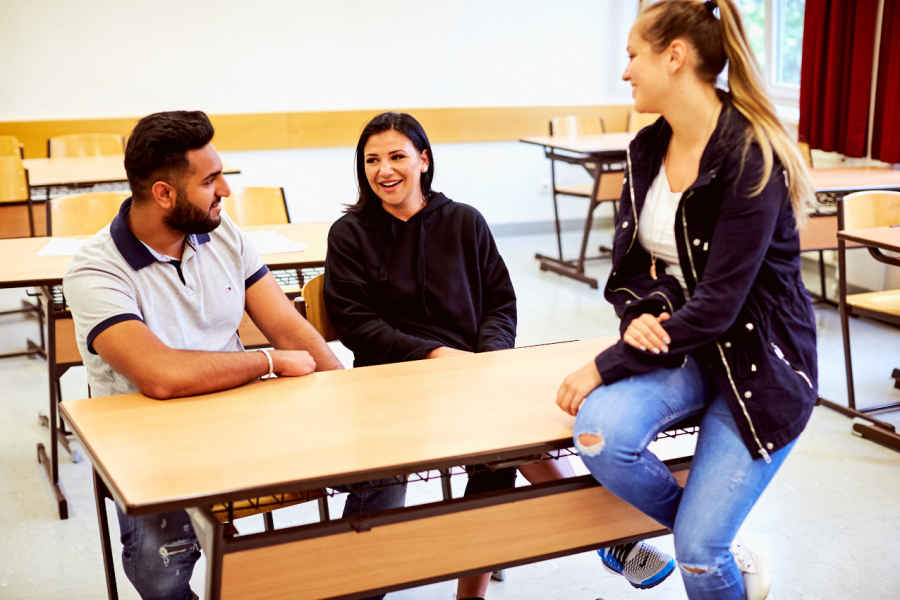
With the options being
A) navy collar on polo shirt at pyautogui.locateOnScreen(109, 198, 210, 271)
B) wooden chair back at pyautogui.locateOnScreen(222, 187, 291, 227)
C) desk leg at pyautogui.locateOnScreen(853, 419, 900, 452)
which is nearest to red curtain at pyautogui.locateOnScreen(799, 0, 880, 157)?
desk leg at pyautogui.locateOnScreen(853, 419, 900, 452)

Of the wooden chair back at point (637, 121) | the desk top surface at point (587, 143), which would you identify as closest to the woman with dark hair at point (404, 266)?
the desk top surface at point (587, 143)

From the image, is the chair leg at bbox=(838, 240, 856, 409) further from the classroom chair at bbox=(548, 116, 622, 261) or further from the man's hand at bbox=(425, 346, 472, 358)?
the man's hand at bbox=(425, 346, 472, 358)

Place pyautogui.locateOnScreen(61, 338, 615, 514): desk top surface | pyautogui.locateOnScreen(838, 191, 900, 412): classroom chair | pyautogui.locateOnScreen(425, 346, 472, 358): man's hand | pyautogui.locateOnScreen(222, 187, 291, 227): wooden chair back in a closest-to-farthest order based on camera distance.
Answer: pyautogui.locateOnScreen(61, 338, 615, 514): desk top surface < pyautogui.locateOnScreen(425, 346, 472, 358): man's hand < pyautogui.locateOnScreen(838, 191, 900, 412): classroom chair < pyautogui.locateOnScreen(222, 187, 291, 227): wooden chair back

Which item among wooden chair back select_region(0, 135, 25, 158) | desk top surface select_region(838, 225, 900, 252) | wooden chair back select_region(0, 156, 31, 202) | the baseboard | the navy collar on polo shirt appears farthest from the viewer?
the baseboard

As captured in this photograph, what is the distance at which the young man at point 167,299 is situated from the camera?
158 centimetres

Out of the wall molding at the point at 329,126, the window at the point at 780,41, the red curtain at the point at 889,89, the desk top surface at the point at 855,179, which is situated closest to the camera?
the desk top surface at the point at 855,179

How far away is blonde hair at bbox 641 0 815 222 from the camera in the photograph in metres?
1.44

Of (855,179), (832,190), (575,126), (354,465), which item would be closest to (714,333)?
(354,465)

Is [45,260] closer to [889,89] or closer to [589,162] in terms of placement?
[589,162]

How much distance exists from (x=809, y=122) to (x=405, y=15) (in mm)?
2849

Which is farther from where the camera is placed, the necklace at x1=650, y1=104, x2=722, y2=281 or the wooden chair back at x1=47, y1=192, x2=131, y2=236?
the wooden chair back at x1=47, y1=192, x2=131, y2=236

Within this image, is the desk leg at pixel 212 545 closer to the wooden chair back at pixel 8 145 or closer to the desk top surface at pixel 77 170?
the desk top surface at pixel 77 170

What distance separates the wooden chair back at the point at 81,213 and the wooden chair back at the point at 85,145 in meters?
2.05

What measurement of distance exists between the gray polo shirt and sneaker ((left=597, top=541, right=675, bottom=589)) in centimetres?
93
